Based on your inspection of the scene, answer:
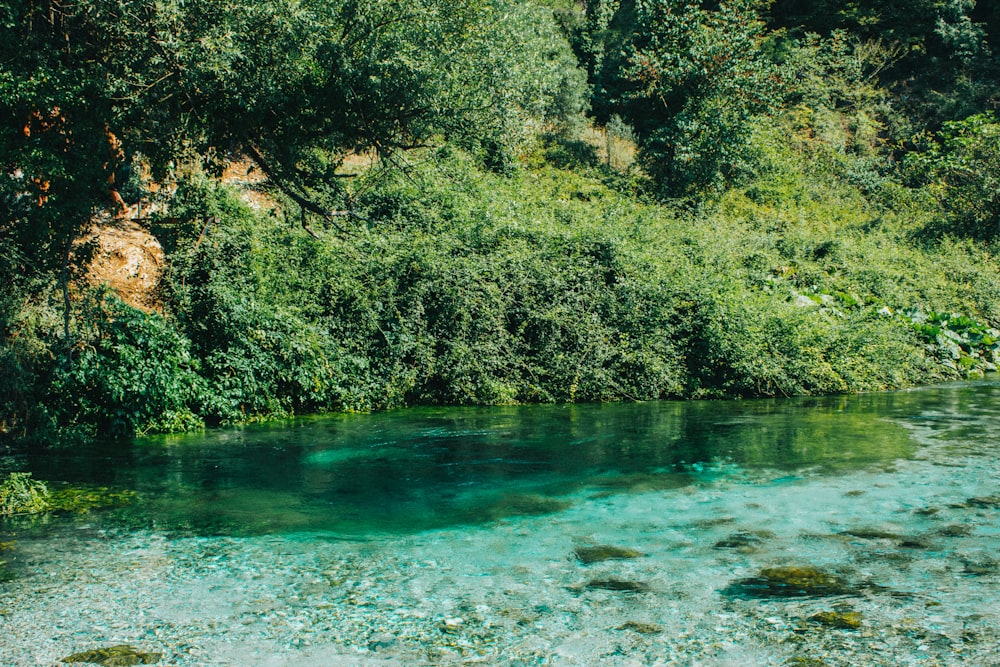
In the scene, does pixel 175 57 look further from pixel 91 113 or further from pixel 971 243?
pixel 971 243

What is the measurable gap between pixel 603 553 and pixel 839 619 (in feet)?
6.70

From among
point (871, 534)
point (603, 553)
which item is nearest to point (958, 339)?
point (871, 534)

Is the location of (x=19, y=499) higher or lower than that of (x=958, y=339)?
lower

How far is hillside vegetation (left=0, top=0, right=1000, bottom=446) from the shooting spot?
1016 centimetres

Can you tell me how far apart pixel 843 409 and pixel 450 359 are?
6.91 meters

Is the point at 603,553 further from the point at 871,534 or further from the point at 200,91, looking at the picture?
the point at 200,91

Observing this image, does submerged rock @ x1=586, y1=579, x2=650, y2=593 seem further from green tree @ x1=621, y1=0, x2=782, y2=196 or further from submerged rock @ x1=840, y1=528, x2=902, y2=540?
green tree @ x1=621, y1=0, x2=782, y2=196

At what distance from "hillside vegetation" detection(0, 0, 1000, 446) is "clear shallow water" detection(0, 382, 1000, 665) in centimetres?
228

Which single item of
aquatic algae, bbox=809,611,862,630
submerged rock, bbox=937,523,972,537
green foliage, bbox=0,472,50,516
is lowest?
aquatic algae, bbox=809,611,862,630

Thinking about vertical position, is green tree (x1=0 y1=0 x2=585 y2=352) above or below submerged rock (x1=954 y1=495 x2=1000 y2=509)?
above

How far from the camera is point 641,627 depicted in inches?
223

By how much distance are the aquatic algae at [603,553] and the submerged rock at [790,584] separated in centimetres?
100

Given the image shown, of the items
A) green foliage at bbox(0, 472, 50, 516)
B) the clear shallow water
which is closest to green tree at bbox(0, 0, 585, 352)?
green foliage at bbox(0, 472, 50, 516)

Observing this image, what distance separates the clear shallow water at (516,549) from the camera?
5.46 m
